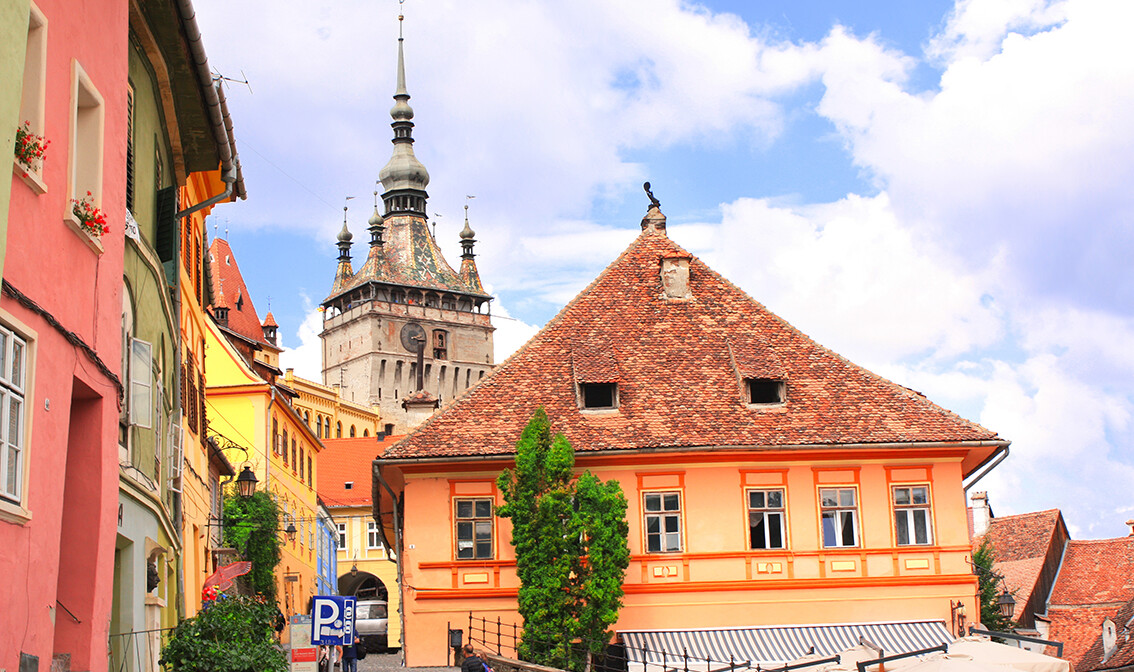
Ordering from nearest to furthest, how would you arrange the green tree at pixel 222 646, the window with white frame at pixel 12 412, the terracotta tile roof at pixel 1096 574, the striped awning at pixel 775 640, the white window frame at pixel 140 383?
the window with white frame at pixel 12 412
the green tree at pixel 222 646
the white window frame at pixel 140 383
the striped awning at pixel 775 640
the terracotta tile roof at pixel 1096 574

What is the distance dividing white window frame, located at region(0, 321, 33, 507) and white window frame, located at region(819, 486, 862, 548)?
19.3 m

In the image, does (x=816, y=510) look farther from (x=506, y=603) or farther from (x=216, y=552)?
(x=216, y=552)

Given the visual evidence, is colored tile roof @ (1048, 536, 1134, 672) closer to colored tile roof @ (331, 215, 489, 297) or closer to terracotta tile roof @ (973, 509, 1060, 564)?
terracotta tile roof @ (973, 509, 1060, 564)

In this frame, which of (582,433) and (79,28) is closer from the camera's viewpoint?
(79,28)

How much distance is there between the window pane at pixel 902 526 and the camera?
1022 inches

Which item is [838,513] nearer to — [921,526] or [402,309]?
[921,526]

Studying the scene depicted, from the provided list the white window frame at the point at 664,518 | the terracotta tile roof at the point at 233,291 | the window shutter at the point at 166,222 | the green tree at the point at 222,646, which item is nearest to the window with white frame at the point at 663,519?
the white window frame at the point at 664,518

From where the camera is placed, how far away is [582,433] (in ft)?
84.4

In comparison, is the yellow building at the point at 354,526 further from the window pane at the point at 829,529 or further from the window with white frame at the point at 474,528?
the window pane at the point at 829,529

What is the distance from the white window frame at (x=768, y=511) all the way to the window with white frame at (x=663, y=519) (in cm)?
132

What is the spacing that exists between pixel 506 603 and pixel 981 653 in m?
8.56

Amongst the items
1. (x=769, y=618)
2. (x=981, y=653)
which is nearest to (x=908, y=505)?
(x=769, y=618)

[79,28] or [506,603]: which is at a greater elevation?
[79,28]

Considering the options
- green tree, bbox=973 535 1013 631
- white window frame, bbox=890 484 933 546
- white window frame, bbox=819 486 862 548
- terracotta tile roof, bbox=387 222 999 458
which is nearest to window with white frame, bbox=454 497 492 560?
terracotta tile roof, bbox=387 222 999 458
